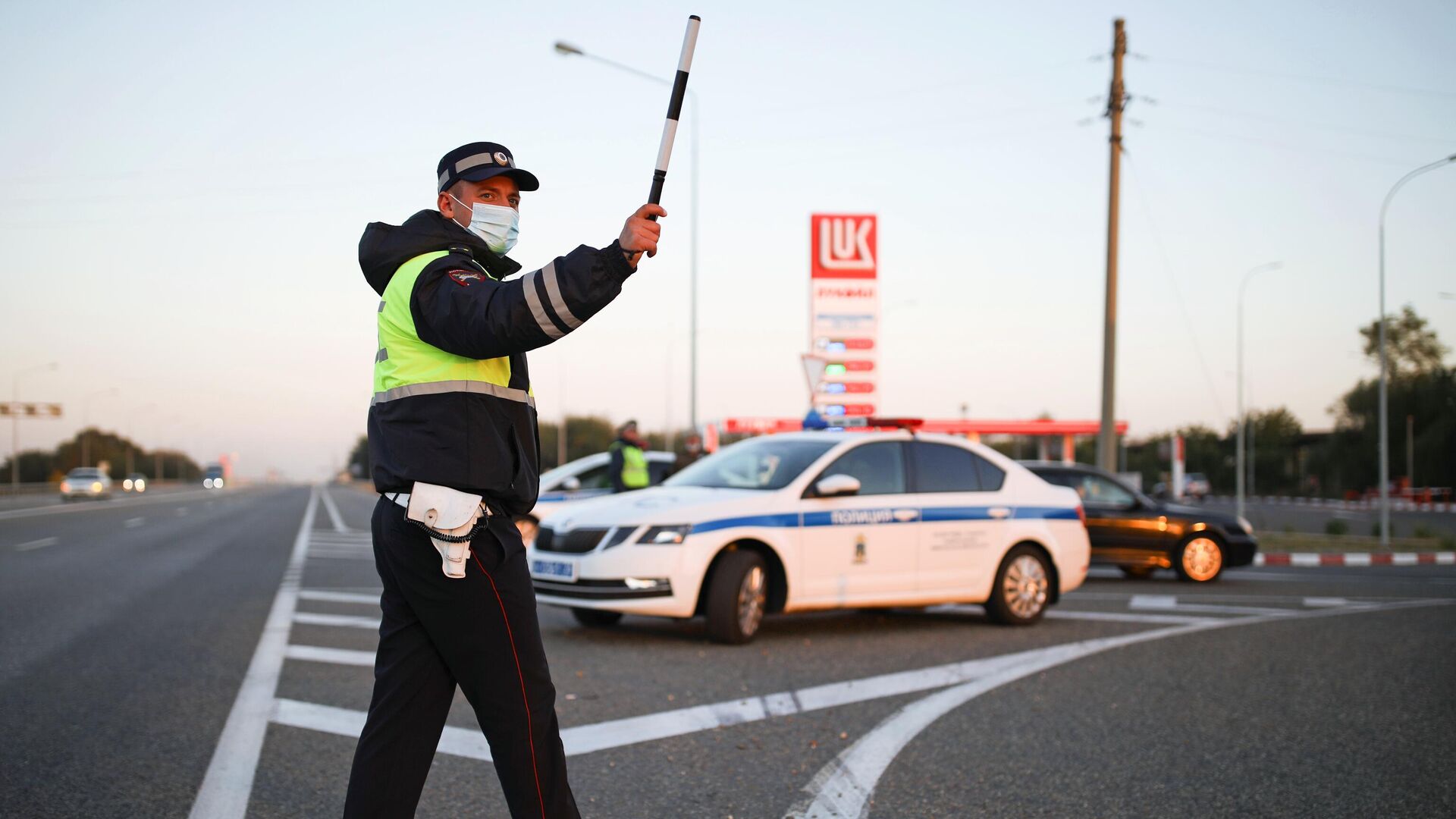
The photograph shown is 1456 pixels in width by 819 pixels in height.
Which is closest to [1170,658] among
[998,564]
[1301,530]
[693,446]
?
[998,564]

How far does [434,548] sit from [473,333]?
54 cm

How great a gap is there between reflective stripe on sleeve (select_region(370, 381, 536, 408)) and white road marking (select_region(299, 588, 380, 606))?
26.6ft

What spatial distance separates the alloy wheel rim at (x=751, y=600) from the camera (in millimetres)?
8113

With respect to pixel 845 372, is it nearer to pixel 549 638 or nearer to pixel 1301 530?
pixel 549 638

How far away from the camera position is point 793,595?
838 centimetres

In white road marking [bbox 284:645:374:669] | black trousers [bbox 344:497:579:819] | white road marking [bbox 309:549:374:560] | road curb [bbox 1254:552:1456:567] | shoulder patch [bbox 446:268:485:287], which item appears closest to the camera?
shoulder patch [bbox 446:268:485:287]

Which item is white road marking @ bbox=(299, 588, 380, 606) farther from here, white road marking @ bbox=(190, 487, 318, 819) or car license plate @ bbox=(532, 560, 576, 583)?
car license plate @ bbox=(532, 560, 576, 583)

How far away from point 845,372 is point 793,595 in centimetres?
1067

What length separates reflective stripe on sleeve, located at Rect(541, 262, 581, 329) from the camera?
250 cm

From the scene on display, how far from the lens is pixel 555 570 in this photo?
828 cm

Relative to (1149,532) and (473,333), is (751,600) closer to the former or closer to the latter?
(473,333)

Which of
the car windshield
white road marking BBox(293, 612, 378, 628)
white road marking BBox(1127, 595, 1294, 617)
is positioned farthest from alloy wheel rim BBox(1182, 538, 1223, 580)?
white road marking BBox(293, 612, 378, 628)

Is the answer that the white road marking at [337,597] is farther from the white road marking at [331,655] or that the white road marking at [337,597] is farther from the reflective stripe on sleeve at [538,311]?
the reflective stripe on sleeve at [538,311]

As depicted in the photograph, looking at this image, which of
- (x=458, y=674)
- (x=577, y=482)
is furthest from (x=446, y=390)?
(x=577, y=482)
